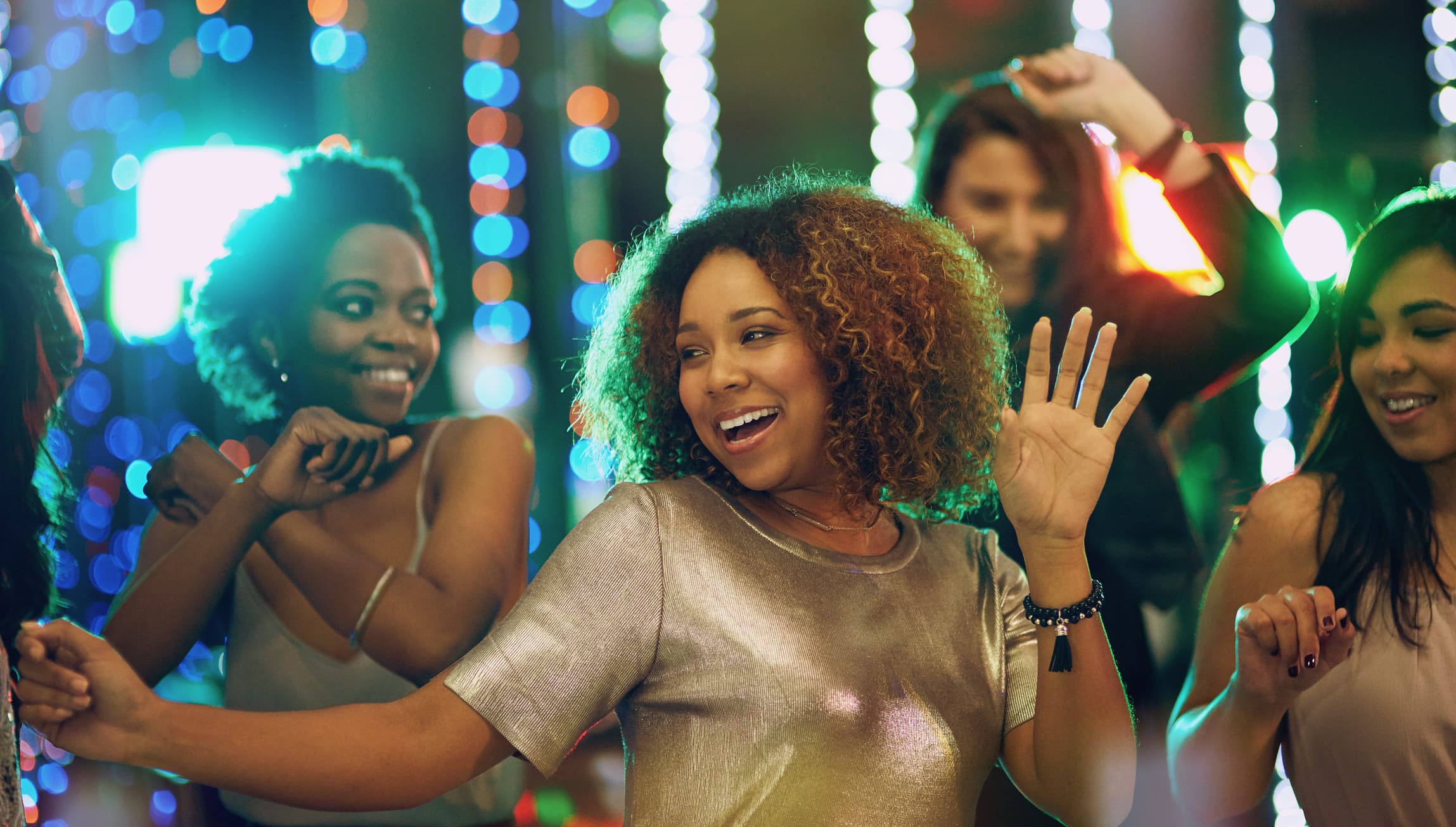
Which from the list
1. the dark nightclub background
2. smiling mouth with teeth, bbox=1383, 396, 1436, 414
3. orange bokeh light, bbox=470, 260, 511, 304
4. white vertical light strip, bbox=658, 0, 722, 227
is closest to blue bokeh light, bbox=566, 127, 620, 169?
the dark nightclub background

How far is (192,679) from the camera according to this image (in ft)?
5.85

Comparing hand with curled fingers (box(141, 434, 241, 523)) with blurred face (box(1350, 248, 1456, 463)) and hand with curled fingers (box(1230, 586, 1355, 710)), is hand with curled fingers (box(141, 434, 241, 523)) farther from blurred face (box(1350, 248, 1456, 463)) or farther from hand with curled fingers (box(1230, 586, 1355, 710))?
blurred face (box(1350, 248, 1456, 463))

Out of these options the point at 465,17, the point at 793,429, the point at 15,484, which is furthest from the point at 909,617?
the point at 465,17

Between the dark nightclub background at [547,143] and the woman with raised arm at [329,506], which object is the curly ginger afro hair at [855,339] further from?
the woman with raised arm at [329,506]

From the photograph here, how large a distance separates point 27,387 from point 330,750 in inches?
Result: 36.0

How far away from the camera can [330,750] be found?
3.75ft

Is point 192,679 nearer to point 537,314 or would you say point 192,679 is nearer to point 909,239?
point 537,314

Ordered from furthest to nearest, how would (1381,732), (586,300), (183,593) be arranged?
(586,300), (183,593), (1381,732)

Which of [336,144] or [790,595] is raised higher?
[336,144]

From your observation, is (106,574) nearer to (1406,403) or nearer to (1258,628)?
(1258,628)

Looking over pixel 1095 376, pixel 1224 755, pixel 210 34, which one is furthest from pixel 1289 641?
pixel 210 34

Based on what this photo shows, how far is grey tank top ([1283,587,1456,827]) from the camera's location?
4.90 feet

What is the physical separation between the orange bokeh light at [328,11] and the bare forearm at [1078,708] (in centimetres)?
160

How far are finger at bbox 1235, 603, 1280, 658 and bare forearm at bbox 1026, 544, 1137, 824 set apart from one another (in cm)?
18
